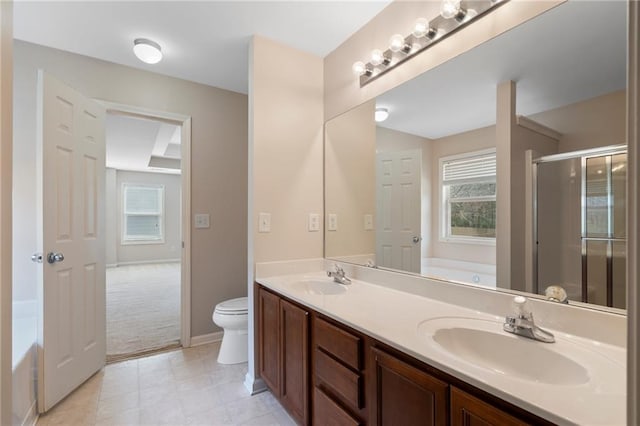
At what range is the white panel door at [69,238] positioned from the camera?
1.76 m

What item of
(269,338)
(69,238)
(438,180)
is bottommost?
(269,338)

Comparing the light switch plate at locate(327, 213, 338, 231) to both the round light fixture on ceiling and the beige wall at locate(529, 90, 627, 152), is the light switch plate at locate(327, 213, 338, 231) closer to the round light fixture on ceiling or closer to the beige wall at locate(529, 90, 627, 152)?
the round light fixture on ceiling

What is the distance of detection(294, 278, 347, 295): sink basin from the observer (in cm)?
185

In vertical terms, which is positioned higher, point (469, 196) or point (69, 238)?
point (469, 196)

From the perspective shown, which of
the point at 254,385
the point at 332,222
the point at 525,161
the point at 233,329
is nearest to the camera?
the point at 525,161

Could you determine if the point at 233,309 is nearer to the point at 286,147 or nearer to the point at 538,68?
the point at 286,147

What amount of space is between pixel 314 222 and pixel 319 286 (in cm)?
54

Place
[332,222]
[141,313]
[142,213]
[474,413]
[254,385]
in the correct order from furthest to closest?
[142,213], [141,313], [332,222], [254,385], [474,413]

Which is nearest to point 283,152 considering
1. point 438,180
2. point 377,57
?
point 377,57

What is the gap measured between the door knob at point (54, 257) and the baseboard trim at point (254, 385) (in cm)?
146

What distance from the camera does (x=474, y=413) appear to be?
733mm

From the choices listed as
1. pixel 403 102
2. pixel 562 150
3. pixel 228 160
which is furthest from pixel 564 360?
pixel 228 160

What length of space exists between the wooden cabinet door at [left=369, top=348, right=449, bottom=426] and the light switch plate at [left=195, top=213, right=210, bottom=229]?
2.19 m
